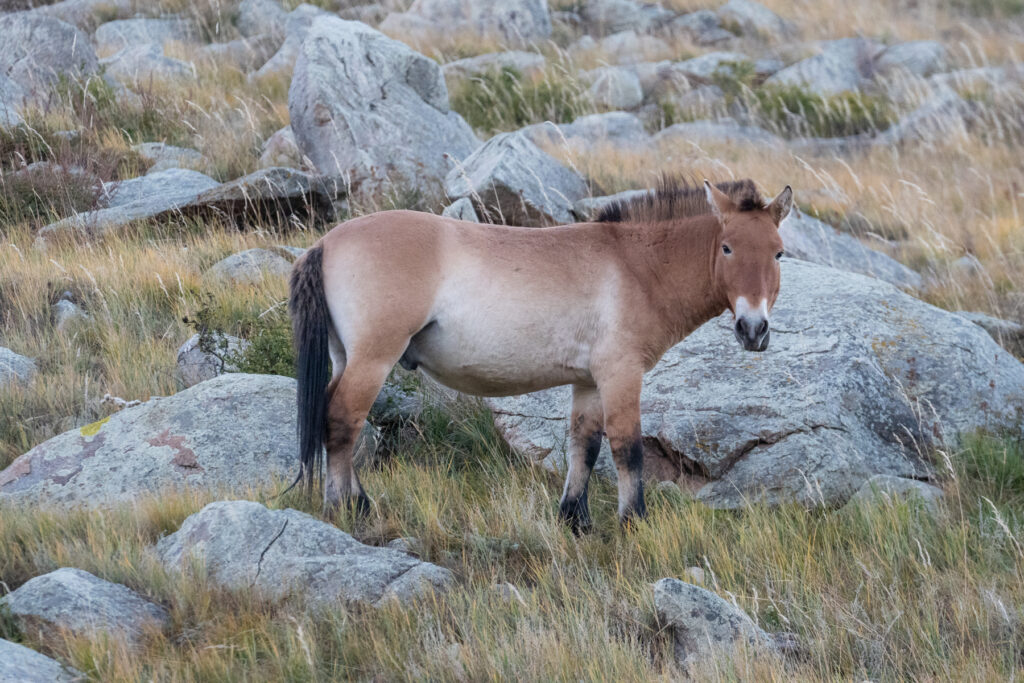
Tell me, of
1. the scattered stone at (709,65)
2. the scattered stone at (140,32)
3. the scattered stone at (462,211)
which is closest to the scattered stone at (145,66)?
the scattered stone at (140,32)

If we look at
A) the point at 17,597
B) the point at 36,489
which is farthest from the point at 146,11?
the point at 17,597

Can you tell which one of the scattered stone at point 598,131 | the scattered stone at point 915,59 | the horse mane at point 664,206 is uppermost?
the horse mane at point 664,206

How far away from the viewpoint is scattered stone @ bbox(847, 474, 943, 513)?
5.15 metres

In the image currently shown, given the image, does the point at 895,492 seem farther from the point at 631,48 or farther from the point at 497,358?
the point at 631,48

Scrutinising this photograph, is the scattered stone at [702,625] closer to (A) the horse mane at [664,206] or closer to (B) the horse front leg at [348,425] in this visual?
(B) the horse front leg at [348,425]

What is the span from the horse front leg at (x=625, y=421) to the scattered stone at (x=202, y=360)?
9.40 feet

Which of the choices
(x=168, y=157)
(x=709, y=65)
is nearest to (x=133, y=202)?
(x=168, y=157)

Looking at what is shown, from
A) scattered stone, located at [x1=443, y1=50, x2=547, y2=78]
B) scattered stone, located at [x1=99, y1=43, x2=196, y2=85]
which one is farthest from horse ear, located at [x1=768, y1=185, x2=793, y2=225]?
scattered stone, located at [x1=443, y1=50, x2=547, y2=78]

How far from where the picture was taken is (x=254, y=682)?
3.71 m

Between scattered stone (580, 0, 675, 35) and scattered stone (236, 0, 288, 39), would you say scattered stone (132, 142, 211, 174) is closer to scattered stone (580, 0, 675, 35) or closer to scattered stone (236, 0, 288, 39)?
scattered stone (236, 0, 288, 39)

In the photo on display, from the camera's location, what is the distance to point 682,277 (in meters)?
5.36

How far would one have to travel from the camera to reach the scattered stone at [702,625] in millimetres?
3801

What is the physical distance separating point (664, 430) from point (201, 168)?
23.8 feet

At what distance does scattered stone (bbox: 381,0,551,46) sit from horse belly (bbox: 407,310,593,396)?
14453mm
